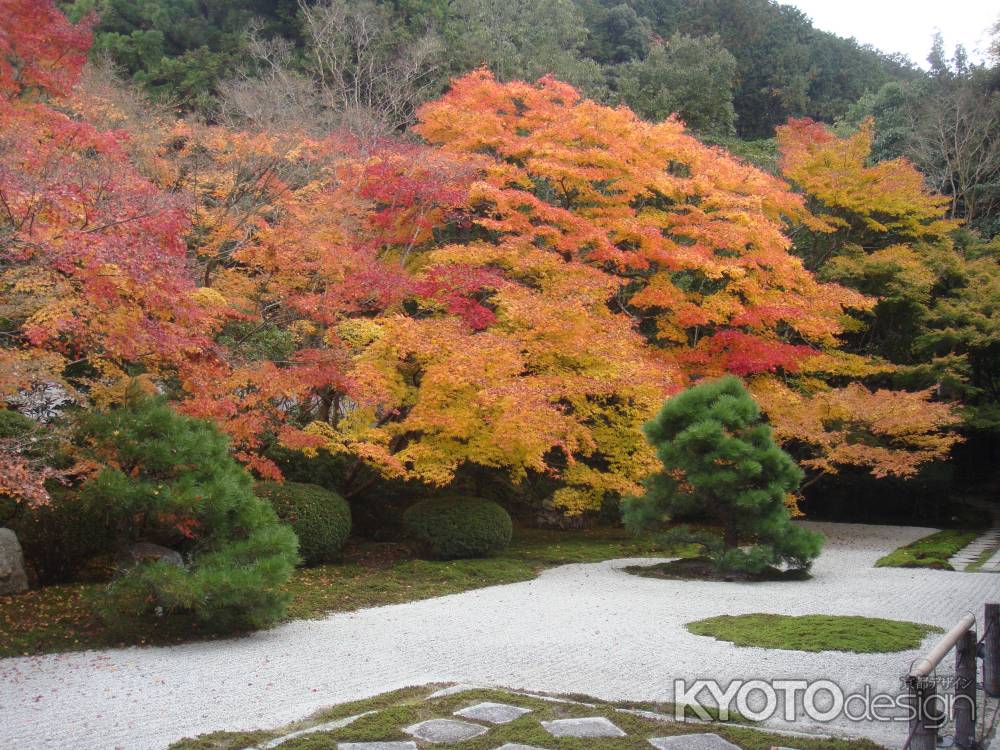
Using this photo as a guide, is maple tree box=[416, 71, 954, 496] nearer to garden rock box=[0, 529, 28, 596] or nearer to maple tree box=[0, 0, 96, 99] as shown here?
maple tree box=[0, 0, 96, 99]

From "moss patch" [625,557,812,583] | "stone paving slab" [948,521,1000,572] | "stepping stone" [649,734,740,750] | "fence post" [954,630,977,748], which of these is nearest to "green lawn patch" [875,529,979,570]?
"stone paving slab" [948,521,1000,572]

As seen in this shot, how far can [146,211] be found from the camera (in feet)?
21.9

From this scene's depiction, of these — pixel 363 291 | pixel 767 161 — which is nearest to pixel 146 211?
pixel 363 291

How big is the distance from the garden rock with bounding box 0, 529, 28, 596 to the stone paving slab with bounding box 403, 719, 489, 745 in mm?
5511

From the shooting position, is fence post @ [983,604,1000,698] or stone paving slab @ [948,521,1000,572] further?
stone paving slab @ [948,521,1000,572]

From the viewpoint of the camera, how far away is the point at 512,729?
445 cm

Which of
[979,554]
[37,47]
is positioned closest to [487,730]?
[979,554]

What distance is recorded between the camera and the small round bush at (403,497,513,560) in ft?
37.9

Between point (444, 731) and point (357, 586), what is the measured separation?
5348mm

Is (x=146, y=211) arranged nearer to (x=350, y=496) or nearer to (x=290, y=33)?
(x=350, y=496)

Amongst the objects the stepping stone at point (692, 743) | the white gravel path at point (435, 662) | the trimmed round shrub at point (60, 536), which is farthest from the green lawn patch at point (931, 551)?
the trimmed round shrub at point (60, 536)

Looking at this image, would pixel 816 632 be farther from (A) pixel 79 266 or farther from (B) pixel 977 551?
(B) pixel 977 551

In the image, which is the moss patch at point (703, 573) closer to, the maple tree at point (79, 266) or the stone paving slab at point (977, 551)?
the stone paving slab at point (977, 551)

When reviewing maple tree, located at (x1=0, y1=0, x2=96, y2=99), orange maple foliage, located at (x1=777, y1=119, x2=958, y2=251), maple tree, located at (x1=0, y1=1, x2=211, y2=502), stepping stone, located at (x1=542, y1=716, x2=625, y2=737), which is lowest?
stepping stone, located at (x1=542, y1=716, x2=625, y2=737)
